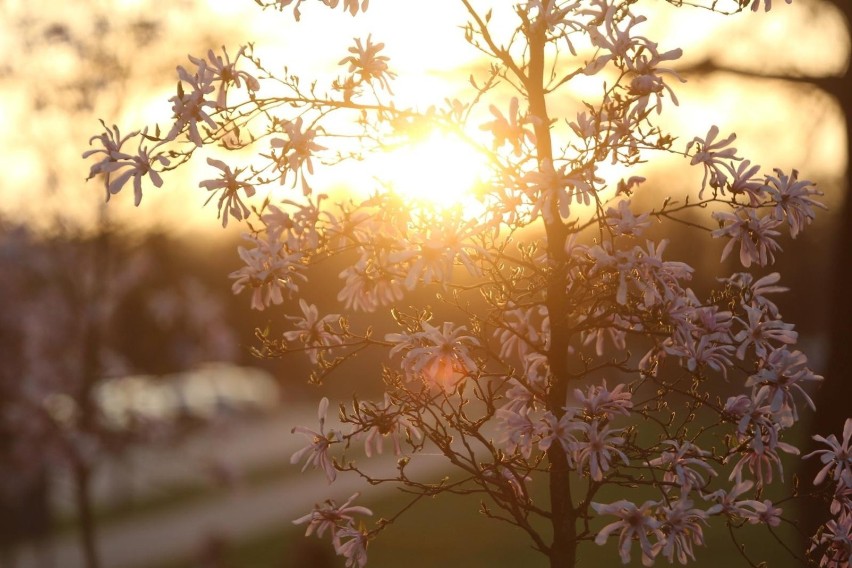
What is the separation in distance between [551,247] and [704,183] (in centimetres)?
63

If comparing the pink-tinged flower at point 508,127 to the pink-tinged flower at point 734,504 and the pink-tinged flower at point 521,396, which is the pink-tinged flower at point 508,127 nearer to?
the pink-tinged flower at point 521,396

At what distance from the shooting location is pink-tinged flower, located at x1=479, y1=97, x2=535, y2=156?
3.43m

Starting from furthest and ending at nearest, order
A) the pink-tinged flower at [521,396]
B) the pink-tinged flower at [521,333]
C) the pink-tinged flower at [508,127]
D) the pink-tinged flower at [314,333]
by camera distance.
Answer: the pink-tinged flower at [521,333] → the pink-tinged flower at [314,333] → the pink-tinged flower at [521,396] → the pink-tinged flower at [508,127]

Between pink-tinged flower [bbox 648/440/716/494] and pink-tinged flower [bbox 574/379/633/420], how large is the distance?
0.21m

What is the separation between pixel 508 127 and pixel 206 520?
19.6 m

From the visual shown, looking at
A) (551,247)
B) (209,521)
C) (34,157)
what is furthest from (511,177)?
(209,521)

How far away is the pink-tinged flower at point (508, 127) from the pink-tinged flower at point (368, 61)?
2.87ft

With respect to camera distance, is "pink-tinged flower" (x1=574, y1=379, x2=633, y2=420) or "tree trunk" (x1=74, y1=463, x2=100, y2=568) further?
"tree trunk" (x1=74, y1=463, x2=100, y2=568)

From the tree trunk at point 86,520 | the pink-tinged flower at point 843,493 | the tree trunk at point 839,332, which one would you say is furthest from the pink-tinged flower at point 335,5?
the tree trunk at point 86,520

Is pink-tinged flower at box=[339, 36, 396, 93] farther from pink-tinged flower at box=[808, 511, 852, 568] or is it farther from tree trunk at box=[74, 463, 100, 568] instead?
tree trunk at box=[74, 463, 100, 568]

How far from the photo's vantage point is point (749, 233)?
387 cm

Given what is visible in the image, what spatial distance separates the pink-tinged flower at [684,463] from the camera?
148 inches

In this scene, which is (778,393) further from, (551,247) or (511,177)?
(511,177)

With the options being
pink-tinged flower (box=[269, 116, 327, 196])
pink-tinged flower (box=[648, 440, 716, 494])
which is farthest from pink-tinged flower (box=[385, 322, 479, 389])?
pink-tinged flower (box=[648, 440, 716, 494])
